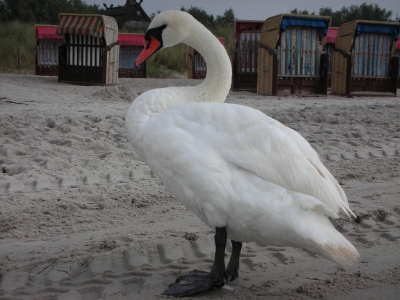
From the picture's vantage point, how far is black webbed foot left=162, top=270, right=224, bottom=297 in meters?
2.42

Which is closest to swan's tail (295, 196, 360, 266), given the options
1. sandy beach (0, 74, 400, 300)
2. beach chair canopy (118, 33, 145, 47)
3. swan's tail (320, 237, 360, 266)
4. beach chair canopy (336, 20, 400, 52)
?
swan's tail (320, 237, 360, 266)

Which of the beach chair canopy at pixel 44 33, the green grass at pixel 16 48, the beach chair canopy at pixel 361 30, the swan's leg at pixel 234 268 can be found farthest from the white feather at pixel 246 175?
the green grass at pixel 16 48

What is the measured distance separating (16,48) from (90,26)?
9300 mm

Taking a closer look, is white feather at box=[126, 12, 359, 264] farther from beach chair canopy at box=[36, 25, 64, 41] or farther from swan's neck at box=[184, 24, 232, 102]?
beach chair canopy at box=[36, 25, 64, 41]

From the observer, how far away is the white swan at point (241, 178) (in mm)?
2258

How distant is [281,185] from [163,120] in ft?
2.13

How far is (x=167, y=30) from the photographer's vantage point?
10.3ft

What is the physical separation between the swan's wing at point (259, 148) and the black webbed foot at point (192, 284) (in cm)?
62

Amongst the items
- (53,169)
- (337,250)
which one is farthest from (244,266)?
(53,169)

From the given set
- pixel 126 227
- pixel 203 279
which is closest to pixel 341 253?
pixel 203 279

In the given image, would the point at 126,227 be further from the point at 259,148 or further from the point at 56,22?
the point at 56,22

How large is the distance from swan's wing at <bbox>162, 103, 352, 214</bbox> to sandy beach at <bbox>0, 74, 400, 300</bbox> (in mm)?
534

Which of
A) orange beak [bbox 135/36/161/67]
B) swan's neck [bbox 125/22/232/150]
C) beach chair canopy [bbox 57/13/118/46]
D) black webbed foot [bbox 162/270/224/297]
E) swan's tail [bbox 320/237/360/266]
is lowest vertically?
black webbed foot [bbox 162/270/224/297]

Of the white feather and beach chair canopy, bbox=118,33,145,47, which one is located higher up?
beach chair canopy, bbox=118,33,145,47
